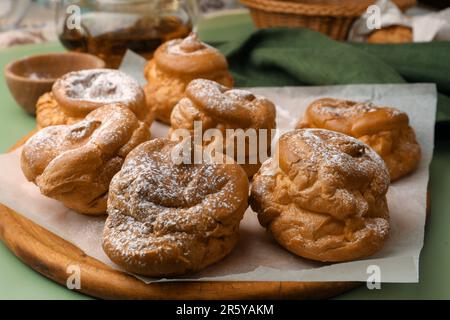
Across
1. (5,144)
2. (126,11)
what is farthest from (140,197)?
(126,11)

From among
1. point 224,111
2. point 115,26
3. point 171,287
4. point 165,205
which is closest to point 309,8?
point 115,26

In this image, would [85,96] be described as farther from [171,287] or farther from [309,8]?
[309,8]

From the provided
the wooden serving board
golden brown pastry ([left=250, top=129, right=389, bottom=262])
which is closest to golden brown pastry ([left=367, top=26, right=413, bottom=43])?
golden brown pastry ([left=250, top=129, right=389, bottom=262])

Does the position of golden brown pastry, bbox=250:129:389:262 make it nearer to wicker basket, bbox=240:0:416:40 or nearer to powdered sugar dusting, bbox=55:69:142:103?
powdered sugar dusting, bbox=55:69:142:103

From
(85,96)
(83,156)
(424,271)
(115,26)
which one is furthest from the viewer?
(115,26)

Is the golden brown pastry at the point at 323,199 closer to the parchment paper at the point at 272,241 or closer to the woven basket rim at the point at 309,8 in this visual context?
the parchment paper at the point at 272,241
